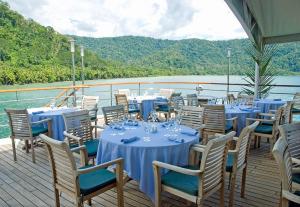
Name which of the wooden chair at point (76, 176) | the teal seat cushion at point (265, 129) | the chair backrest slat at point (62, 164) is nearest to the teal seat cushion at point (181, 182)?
the wooden chair at point (76, 176)

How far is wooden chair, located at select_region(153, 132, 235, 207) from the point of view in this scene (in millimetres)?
2123

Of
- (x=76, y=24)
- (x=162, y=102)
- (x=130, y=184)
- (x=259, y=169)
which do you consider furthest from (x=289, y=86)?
(x=76, y=24)

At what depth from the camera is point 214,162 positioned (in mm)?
2262

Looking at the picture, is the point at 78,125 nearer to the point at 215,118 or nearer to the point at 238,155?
the point at 238,155

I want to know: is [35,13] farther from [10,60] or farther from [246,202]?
[246,202]

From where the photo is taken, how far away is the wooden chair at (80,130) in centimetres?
331

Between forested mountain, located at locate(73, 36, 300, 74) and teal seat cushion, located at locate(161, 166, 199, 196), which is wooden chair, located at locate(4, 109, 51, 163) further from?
forested mountain, located at locate(73, 36, 300, 74)

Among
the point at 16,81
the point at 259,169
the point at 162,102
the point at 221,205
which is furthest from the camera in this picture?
the point at 16,81

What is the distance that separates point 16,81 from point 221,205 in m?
14.1

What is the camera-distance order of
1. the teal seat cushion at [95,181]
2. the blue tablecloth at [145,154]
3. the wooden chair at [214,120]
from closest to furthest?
the teal seat cushion at [95,181] < the blue tablecloth at [145,154] < the wooden chair at [214,120]

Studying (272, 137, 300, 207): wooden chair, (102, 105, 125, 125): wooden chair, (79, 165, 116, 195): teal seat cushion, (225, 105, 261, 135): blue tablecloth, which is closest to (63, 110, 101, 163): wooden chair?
(102, 105, 125, 125): wooden chair

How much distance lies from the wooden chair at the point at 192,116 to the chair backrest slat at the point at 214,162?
4.75ft

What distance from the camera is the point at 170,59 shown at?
61.6ft

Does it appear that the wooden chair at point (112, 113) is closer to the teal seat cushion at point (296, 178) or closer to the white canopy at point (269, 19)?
the teal seat cushion at point (296, 178)
